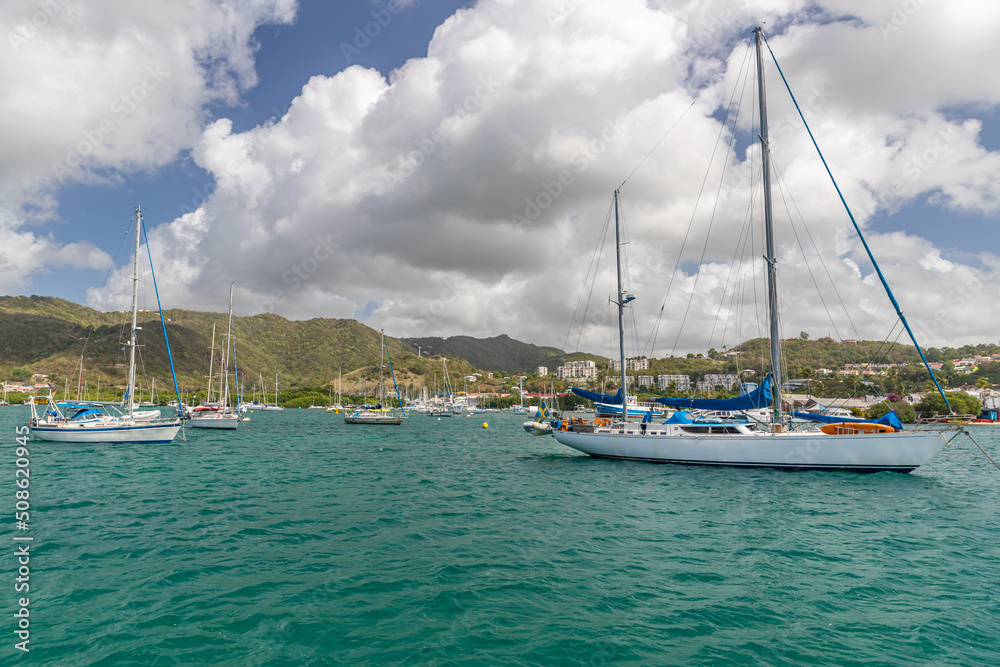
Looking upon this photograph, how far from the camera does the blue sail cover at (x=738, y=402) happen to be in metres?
29.0

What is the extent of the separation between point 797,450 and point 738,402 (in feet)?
21.7

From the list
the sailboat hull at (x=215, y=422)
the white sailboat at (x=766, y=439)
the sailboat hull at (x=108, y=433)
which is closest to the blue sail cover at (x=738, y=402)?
the white sailboat at (x=766, y=439)

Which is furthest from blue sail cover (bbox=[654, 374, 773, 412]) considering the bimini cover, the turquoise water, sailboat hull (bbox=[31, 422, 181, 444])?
sailboat hull (bbox=[31, 422, 181, 444])

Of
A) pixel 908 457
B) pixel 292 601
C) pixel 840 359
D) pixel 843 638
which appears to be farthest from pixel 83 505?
pixel 840 359

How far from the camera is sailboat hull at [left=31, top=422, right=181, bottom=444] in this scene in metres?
35.5

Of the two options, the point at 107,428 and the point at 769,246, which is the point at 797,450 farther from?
the point at 107,428

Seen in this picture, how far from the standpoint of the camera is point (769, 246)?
27984 millimetres

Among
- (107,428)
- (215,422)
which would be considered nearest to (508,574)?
(107,428)

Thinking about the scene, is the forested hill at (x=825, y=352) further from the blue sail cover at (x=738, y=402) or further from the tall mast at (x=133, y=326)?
the tall mast at (x=133, y=326)

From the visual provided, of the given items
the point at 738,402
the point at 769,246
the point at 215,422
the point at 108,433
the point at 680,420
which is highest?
the point at 769,246

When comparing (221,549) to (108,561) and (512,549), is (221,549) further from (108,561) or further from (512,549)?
(512,549)

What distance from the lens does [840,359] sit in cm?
10994

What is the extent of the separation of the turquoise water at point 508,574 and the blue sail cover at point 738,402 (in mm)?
7661

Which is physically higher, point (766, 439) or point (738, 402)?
point (738, 402)
